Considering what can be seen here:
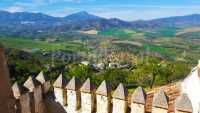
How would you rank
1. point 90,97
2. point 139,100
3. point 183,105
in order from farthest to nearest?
point 90,97
point 139,100
point 183,105

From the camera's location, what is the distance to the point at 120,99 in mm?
11211

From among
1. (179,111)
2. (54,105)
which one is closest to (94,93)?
(54,105)

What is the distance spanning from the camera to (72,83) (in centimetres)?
1264

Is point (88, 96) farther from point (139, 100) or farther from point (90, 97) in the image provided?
point (139, 100)

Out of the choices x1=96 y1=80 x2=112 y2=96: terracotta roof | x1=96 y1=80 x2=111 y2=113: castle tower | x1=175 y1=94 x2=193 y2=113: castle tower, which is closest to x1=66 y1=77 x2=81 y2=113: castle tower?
x1=96 y1=80 x2=111 y2=113: castle tower

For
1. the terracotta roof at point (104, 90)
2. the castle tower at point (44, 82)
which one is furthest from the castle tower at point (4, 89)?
the castle tower at point (44, 82)

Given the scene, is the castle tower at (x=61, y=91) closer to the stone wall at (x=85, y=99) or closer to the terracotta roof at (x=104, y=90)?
the stone wall at (x=85, y=99)

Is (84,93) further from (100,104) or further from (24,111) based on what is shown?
(24,111)

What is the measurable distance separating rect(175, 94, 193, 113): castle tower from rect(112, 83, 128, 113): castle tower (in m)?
2.19

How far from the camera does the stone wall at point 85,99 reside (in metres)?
10.3

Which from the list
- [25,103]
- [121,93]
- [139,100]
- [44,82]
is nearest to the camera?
[139,100]

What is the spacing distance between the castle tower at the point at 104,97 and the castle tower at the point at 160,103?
6.67 ft

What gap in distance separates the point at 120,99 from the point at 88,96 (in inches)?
53.9

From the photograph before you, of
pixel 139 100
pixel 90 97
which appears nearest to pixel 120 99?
pixel 139 100
